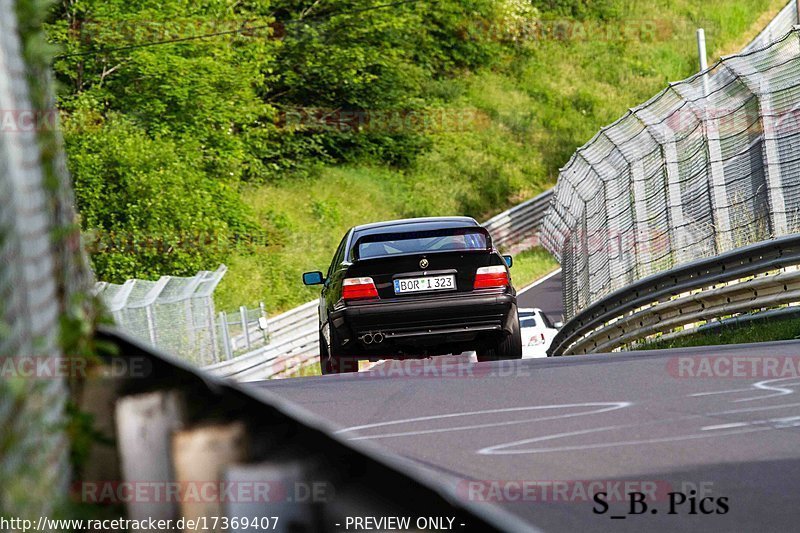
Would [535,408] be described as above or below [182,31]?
below

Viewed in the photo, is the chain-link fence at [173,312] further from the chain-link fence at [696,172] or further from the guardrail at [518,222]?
the guardrail at [518,222]

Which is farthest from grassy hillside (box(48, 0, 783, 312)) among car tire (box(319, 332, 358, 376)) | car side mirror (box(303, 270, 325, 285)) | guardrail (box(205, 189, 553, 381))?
car tire (box(319, 332, 358, 376))

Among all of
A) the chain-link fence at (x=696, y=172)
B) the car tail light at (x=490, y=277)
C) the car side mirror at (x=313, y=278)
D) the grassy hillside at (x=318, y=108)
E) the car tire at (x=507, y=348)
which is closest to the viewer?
the car tail light at (x=490, y=277)

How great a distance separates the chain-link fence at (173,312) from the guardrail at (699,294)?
7259 mm

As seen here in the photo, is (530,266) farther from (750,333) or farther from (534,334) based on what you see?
(750,333)

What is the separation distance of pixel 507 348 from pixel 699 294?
3383 mm

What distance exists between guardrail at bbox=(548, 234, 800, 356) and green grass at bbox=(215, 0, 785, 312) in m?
22.3

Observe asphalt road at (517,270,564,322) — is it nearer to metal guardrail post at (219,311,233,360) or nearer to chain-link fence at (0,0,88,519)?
metal guardrail post at (219,311,233,360)

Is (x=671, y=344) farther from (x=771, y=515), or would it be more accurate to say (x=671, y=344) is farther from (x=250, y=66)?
(x=250, y=66)

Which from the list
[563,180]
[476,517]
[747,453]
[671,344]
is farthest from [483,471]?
[563,180]

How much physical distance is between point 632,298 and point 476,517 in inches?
654

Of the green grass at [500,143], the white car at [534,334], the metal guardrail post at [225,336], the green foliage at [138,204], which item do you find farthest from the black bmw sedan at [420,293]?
the green foliage at [138,204]

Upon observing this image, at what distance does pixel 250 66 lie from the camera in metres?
48.3

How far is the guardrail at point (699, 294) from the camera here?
1520 centimetres
